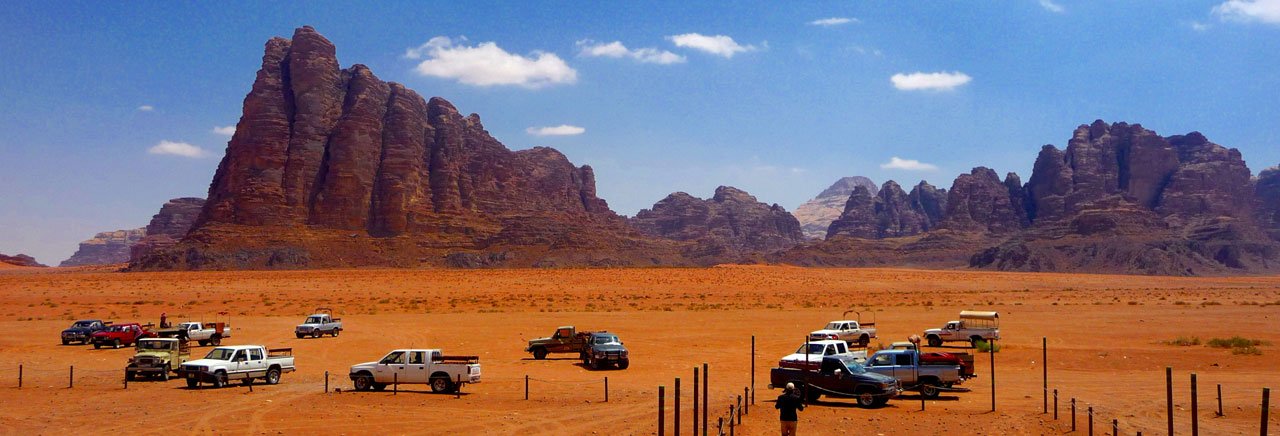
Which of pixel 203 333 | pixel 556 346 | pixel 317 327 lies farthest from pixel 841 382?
pixel 203 333

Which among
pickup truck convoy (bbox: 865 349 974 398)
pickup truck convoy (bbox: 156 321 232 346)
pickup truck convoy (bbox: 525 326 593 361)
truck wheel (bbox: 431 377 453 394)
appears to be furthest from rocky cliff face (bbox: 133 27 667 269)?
pickup truck convoy (bbox: 865 349 974 398)

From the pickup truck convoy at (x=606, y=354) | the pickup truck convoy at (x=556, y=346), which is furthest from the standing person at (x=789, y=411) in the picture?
the pickup truck convoy at (x=556, y=346)

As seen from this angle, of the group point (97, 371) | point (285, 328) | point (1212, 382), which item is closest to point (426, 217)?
point (285, 328)

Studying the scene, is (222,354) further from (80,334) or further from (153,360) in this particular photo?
(80,334)

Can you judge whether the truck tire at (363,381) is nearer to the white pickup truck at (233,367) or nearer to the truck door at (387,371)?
the truck door at (387,371)

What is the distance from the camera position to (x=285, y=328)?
141 feet

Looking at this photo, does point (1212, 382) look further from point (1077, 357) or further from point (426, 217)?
point (426, 217)

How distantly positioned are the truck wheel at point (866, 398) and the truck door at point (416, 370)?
33.4 ft

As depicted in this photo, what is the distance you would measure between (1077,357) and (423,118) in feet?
513

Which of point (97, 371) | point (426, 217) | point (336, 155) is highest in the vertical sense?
point (336, 155)

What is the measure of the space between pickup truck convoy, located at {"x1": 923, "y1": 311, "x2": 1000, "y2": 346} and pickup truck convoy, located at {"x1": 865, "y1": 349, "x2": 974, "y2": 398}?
12936mm

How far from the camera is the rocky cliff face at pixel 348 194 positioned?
433ft

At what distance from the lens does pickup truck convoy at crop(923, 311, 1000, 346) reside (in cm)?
3350

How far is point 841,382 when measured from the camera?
19484 mm
